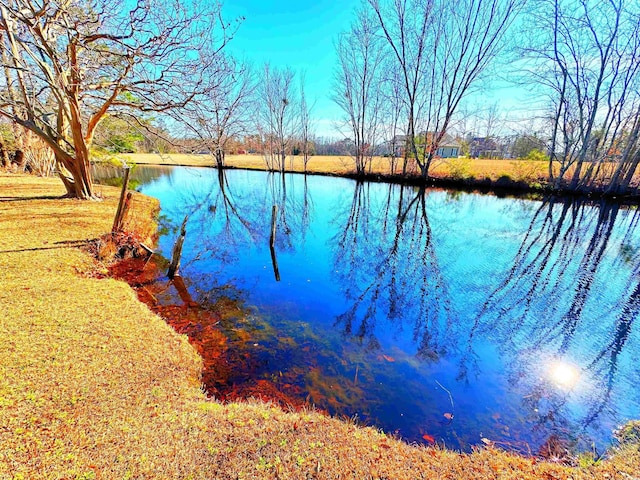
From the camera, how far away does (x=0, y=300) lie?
4.17 m

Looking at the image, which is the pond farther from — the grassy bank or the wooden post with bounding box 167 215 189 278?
the grassy bank

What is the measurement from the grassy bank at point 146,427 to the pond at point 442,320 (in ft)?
2.45

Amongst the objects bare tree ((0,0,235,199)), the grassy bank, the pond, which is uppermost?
bare tree ((0,0,235,199))

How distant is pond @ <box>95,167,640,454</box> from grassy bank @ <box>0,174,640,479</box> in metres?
0.75

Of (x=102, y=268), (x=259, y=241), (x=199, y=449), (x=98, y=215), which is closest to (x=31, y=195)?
(x=98, y=215)

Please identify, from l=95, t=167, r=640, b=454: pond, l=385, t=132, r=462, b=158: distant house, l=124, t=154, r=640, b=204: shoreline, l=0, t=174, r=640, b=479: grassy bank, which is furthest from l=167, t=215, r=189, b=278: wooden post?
l=385, t=132, r=462, b=158: distant house

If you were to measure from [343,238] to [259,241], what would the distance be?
3507 millimetres

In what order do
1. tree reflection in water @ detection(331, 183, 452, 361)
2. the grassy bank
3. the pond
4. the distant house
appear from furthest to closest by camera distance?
1. the distant house
2. tree reflection in water @ detection(331, 183, 452, 361)
3. the pond
4. the grassy bank

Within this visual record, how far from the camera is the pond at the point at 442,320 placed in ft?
12.3

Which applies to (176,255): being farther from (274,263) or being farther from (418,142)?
(418,142)

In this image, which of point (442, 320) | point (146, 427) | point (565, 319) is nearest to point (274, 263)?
point (442, 320)

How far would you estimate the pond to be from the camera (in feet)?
12.3

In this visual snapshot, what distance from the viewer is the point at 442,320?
5879 millimetres

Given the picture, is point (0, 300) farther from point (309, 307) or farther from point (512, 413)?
point (512, 413)
